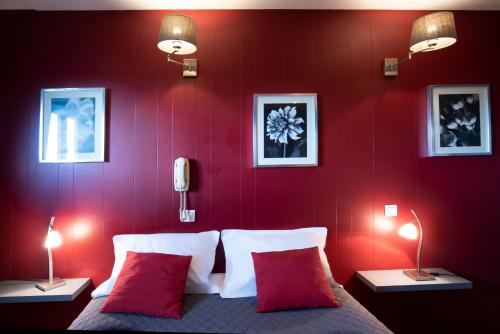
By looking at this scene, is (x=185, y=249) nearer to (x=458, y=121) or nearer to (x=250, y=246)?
(x=250, y=246)

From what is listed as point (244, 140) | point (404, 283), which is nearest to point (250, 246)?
point (244, 140)

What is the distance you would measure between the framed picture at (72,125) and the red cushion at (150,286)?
94 centimetres

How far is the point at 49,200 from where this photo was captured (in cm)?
234

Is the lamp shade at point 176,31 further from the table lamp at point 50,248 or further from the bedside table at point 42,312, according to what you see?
the bedside table at point 42,312

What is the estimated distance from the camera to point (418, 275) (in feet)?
7.15

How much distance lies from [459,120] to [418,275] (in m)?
1.30

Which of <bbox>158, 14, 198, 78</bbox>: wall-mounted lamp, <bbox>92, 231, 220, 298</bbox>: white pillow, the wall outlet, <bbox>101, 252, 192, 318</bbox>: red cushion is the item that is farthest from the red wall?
<bbox>101, 252, 192, 318</bbox>: red cushion

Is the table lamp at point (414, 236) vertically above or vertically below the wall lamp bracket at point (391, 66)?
below

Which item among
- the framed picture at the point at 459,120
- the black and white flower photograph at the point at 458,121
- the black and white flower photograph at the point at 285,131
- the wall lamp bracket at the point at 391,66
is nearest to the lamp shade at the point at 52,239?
the black and white flower photograph at the point at 285,131

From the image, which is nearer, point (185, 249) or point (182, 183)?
point (185, 249)

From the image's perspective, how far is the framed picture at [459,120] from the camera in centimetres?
242

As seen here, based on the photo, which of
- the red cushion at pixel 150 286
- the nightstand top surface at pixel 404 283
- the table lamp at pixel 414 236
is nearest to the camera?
the red cushion at pixel 150 286

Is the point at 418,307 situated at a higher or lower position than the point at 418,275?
lower

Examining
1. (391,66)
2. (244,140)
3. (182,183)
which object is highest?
(391,66)
